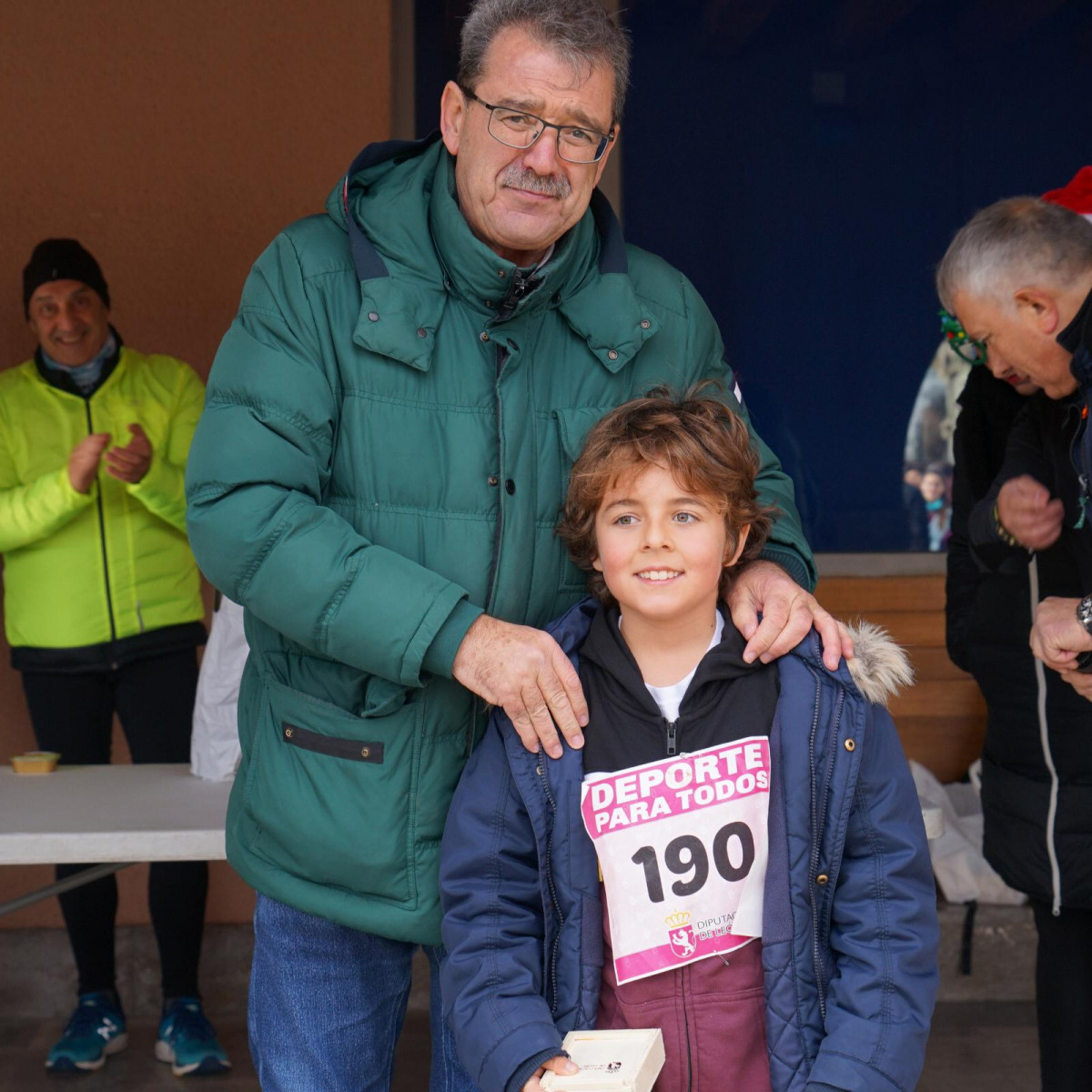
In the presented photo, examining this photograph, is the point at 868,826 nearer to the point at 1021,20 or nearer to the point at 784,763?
the point at 784,763

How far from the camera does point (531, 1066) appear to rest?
1.67 m

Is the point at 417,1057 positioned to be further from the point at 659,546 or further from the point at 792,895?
the point at 659,546

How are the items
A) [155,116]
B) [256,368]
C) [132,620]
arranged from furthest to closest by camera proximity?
1. [155,116]
2. [132,620]
3. [256,368]

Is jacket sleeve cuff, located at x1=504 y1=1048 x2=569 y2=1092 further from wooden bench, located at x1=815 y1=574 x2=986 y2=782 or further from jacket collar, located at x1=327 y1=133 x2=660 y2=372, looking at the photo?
wooden bench, located at x1=815 y1=574 x2=986 y2=782

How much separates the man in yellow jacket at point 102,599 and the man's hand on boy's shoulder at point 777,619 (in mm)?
1939

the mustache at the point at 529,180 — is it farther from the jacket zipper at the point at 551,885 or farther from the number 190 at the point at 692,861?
the number 190 at the point at 692,861

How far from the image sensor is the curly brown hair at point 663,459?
1815mm

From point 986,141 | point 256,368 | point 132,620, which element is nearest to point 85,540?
point 132,620

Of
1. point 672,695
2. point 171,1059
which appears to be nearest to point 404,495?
point 672,695

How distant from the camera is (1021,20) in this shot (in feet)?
14.6

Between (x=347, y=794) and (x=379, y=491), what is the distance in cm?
38

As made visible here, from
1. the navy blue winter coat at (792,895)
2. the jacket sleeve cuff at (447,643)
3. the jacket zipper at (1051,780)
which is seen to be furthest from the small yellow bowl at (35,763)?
the jacket zipper at (1051,780)

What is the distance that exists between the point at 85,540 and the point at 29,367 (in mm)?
496

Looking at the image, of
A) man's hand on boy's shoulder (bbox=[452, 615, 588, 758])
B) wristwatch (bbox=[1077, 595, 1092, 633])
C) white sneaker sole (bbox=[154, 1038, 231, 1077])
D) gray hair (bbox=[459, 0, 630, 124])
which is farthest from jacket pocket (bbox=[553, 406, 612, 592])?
white sneaker sole (bbox=[154, 1038, 231, 1077])
